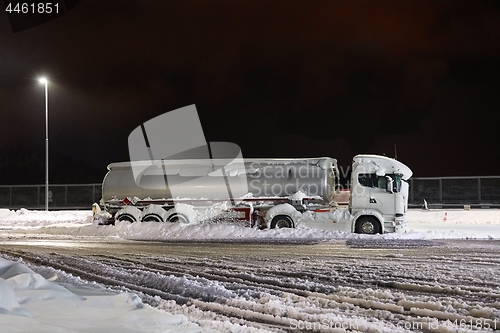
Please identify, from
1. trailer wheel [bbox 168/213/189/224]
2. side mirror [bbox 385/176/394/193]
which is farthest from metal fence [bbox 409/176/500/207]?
trailer wheel [bbox 168/213/189/224]

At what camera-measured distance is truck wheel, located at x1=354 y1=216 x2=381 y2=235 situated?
1961 cm

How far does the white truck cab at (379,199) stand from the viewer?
19.6 metres

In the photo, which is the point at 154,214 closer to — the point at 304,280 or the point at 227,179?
the point at 227,179

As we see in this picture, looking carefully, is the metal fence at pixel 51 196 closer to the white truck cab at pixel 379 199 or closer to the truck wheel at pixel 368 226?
the white truck cab at pixel 379 199

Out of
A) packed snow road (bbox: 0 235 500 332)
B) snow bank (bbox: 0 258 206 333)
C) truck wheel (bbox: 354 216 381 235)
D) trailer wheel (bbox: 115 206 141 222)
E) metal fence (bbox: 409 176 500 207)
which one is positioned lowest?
packed snow road (bbox: 0 235 500 332)

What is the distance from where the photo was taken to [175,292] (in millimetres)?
9367

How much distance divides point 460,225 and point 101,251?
57.9 ft

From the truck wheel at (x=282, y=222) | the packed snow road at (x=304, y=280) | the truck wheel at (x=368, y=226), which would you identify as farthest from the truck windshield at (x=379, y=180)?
the truck wheel at (x=282, y=222)

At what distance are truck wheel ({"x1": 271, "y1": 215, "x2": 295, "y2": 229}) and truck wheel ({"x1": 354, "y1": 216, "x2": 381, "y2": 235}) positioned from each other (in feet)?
8.53

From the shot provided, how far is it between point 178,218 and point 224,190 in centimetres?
238

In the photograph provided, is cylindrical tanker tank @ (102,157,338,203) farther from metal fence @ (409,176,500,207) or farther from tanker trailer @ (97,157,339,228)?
metal fence @ (409,176,500,207)

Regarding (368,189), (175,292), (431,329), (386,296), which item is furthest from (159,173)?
(431,329)

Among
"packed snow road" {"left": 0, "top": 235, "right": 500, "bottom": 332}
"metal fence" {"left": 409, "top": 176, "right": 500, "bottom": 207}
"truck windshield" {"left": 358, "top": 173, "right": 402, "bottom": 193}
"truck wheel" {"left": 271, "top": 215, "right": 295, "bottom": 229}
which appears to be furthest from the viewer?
"metal fence" {"left": 409, "top": 176, "right": 500, "bottom": 207}

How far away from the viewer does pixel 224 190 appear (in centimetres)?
2161
